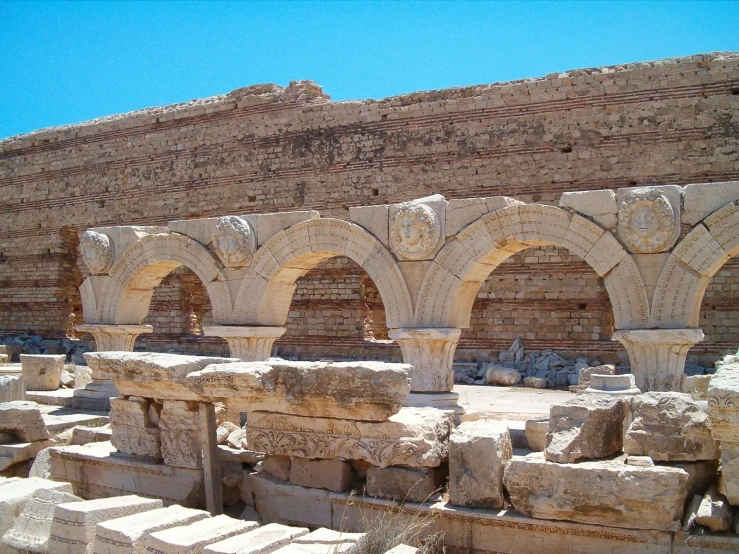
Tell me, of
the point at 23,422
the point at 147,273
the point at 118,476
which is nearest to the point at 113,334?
the point at 147,273

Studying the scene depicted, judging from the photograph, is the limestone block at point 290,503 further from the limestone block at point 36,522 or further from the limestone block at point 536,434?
the limestone block at point 536,434

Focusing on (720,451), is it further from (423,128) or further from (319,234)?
(423,128)

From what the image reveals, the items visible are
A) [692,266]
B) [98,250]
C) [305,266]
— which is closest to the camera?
[692,266]

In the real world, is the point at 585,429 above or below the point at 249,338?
below

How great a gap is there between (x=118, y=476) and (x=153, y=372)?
45.3 inches

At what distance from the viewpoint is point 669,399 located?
5.11 metres

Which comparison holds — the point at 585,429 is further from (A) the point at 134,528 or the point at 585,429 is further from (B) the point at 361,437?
(A) the point at 134,528

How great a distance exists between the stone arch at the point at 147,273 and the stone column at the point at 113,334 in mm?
100

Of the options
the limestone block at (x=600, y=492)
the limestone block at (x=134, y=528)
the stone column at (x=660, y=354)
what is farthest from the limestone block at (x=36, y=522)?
the stone column at (x=660, y=354)

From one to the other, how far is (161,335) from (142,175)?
12.5 feet

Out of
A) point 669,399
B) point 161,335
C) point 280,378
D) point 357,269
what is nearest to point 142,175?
point 161,335

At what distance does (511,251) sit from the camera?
27.9 ft

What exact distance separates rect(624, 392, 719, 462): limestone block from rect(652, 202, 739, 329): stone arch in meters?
2.44

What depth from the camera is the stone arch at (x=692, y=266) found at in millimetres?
7281
